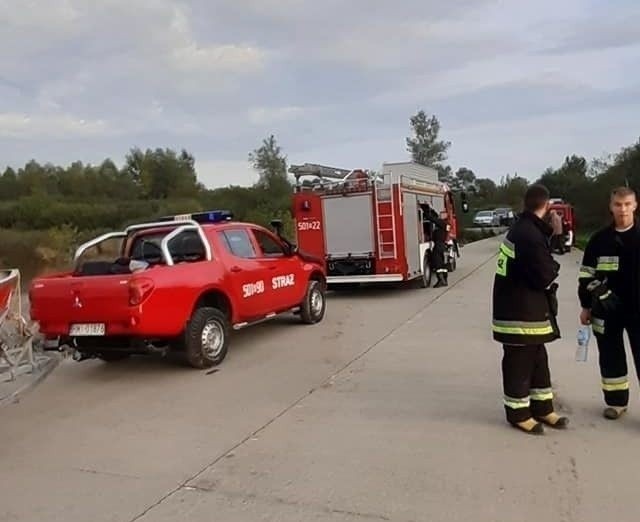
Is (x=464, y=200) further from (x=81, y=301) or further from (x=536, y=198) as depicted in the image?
(x=536, y=198)

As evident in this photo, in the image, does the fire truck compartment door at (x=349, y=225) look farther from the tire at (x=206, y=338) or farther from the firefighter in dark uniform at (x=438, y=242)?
the tire at (x=206, y=338)

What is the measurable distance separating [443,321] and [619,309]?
552 cm

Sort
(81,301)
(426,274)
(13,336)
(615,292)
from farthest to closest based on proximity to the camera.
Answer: (426,274), (13,336), (81,301), (615,292)

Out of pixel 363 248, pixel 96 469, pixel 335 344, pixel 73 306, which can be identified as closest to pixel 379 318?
pixel 335 344

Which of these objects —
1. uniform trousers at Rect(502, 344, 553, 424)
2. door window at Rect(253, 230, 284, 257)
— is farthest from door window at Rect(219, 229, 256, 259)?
uniform trousers at Rect(502, 344, 553, 424)

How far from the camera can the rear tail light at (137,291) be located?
7.00 metres

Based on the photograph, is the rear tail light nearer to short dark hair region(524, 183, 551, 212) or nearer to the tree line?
short dark hair region(524, 183, 551, 212)

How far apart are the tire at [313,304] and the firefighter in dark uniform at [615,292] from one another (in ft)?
19.0

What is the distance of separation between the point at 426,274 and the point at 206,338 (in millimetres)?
8607

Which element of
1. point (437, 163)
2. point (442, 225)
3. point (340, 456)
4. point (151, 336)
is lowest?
point (340, 456)

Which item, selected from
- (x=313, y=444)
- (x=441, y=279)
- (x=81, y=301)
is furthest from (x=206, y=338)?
(x=441, y=279)

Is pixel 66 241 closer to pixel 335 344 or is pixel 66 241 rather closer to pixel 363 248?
pixel 363 248

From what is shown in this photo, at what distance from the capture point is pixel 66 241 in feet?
88.4

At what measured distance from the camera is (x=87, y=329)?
732 cm
